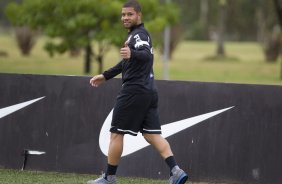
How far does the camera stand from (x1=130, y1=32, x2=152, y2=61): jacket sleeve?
7.20 m

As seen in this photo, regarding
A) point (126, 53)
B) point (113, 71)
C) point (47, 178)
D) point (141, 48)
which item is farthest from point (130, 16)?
point (47, 178)

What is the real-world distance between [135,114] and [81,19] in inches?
827

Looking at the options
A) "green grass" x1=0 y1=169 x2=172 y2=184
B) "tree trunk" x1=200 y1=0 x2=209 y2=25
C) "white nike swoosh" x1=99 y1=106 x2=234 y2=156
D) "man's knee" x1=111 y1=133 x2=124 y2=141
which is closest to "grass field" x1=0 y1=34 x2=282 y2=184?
"green grass" x1=0 y1=169 x2=172 y2=184

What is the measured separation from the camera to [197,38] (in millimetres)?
86750

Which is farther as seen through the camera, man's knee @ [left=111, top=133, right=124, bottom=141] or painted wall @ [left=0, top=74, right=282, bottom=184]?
painted wall @ [left=0, top=74, right=282, bottom=184]

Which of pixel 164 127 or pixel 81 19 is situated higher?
pixel 81 19

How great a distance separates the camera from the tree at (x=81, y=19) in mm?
28156

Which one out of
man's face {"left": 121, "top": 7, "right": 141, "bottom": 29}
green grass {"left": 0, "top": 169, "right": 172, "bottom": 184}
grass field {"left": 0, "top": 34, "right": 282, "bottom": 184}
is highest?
man's face {"left": 121, "top": 7, "right": 141, "bottom": 29}

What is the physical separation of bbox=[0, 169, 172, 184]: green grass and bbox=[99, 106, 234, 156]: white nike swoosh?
0.32 meters

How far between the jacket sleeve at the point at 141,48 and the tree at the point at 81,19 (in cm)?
2053

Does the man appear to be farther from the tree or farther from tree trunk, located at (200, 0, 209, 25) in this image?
tree trunk, located at (200, 0, 209, 25)

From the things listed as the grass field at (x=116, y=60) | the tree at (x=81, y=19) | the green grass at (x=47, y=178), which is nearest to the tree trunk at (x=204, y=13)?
the grass field at (x=116, y=60)

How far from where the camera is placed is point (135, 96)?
293 inches

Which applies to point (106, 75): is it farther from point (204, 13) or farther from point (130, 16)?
point (204, 13)
